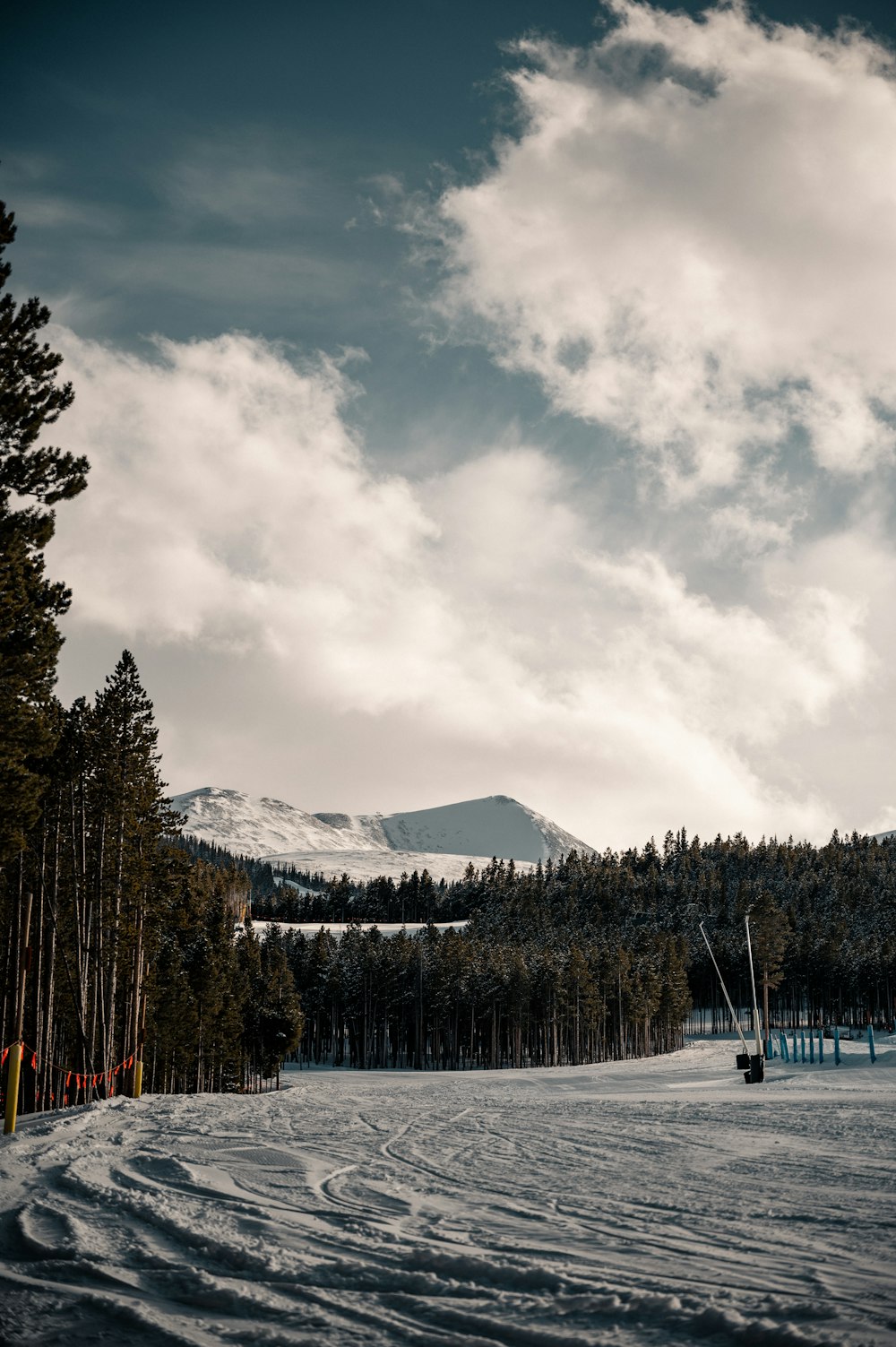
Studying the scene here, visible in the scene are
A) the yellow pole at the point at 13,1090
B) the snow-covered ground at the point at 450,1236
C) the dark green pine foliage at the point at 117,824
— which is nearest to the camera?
the snow-covered ground at the point at 450,1236

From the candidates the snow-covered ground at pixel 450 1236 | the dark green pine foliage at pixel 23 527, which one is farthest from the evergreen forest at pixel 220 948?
the snow-covered ground at pixel 450 1236

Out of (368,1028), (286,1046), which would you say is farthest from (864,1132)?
(368,1028)

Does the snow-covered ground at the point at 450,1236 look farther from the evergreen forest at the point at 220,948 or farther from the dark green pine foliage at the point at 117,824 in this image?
the dark green pine foliage at the point at 117,824

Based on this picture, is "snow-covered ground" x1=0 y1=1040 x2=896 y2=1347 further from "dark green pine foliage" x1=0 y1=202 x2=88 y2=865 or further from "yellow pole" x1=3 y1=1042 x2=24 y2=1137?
"dark green pine foliage" x1=0 y1=202 x2=88 y2=865

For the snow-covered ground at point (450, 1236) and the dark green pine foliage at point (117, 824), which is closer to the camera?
the snow-covered ground at point (450, 1236)

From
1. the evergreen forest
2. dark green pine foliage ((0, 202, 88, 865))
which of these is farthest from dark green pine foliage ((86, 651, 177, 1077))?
dark green pine foliage ((0, 202, 88, 865))

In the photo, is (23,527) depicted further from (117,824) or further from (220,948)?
(220,948)

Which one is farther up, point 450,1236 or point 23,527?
point 23,527

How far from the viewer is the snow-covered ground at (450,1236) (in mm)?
5855

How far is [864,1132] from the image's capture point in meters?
14.9

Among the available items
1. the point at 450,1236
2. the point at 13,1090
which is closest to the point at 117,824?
the point at 13,1090

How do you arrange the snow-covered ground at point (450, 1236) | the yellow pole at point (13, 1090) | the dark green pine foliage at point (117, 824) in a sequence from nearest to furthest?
the snow-covered ground at point (450, 1236), the yellow pole at point (13, 1090), the dark green pine foliage at point (117, 824)

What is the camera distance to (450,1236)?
26.1 feet

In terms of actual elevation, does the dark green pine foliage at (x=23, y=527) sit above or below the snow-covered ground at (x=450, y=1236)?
above
